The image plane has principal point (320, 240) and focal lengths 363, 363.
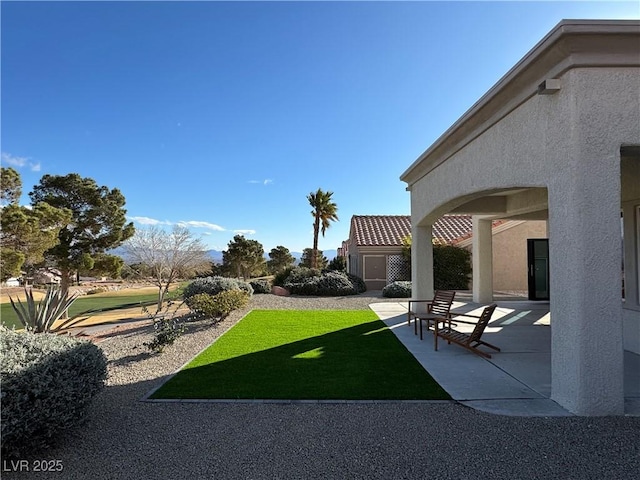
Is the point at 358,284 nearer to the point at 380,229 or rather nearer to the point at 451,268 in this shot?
the point at 451,268

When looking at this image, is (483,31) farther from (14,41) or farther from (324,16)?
(14,41)

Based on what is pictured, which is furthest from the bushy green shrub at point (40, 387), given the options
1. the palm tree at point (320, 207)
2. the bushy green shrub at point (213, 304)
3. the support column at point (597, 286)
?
the palm tree at point (320, 207)

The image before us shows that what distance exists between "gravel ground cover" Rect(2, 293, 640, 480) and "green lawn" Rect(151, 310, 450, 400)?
0.48m

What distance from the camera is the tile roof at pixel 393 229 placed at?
1004 inches

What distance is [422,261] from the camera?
11.8 metres

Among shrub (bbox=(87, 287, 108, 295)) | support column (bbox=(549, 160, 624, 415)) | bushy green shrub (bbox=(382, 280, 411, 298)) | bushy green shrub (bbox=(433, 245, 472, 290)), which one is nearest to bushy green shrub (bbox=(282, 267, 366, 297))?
bushy green shrub (bbox=(382, 280, 411, 298))

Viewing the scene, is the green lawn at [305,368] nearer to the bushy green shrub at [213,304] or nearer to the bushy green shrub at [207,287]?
the bushy green shrub at [213,304]

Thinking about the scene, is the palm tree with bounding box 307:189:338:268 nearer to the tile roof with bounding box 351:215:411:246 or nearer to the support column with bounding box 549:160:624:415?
the tile roof with bounding box 351:215:411:246

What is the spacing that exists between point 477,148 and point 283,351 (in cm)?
583

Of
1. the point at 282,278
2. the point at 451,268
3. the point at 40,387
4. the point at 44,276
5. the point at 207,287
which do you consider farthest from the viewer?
the point at 282,278

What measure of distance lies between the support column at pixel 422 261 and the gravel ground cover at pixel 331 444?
7.09 meters

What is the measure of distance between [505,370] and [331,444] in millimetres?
4243

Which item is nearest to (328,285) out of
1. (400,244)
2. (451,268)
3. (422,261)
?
(400,244)

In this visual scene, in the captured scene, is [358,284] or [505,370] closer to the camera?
[505,370]
